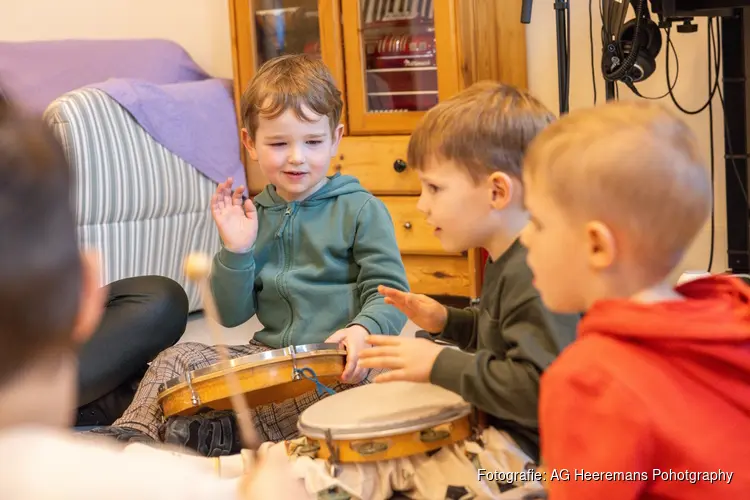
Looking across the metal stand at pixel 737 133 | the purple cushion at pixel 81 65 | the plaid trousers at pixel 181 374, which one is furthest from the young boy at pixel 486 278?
the purple cushion at pixel 81 65

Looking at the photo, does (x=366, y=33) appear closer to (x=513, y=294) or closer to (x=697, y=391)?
(x=513, y=294)

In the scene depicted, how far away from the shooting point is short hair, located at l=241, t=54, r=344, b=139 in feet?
5.86

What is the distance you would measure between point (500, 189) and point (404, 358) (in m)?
0.27

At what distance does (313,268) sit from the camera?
1807 millimetres

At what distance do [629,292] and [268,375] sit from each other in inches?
24.2

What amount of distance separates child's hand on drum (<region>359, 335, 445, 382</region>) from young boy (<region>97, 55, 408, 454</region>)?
43 cm

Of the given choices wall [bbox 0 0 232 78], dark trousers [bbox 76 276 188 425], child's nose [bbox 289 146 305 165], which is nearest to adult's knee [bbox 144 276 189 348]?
dark trousers [bbox 76 276 188 425]

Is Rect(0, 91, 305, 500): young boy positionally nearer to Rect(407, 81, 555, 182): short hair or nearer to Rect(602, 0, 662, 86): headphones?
Rect(407, 81, 555, 182): short hair

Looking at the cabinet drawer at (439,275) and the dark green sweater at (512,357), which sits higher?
the dark green sweater at (512,357)

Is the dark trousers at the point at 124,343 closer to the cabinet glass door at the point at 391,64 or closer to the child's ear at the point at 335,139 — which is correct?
the child's ear at the point at 335,139

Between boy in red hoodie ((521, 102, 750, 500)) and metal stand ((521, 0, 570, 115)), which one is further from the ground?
metal stand ((521, 0, 570, 115))

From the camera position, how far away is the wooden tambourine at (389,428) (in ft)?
4.07

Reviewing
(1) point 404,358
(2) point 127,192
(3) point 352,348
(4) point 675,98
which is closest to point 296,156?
(3) point 352,348

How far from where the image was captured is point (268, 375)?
1443mm
